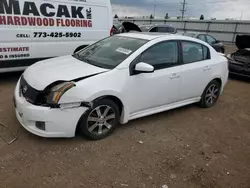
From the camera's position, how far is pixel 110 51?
12.8 feet

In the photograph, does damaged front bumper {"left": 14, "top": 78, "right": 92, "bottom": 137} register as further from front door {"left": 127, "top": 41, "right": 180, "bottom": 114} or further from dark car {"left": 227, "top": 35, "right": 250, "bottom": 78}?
dark car {"left": 227, "top": 35, "right": 250, "bottom": 78}

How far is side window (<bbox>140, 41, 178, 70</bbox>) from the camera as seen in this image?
3738 millimetres

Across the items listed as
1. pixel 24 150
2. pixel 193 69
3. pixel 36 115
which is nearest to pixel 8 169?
pixel 24 150

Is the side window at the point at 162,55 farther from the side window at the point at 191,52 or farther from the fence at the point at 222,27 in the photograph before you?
the fence at the point at 222,27

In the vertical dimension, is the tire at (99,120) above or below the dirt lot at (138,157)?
above

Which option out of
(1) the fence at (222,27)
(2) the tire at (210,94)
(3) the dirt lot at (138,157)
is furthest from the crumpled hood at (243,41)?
(1) the fence at (222,27)

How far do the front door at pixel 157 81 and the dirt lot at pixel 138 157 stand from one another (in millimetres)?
426

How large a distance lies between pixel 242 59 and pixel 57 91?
6995mm

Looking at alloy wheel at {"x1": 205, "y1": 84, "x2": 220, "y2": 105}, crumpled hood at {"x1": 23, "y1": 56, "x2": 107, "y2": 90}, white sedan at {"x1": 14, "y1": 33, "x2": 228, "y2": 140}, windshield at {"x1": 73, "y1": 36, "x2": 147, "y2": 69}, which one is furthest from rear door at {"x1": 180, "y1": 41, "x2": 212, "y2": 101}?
crumpled hood at {"x1": 23, "y1": 56, "x2": 107, "y2": 90}

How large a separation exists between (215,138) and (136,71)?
5.60ft

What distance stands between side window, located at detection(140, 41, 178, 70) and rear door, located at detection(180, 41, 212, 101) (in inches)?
8.8

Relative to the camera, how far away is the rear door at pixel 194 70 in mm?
4227

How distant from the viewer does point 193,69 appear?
4320 millimetres

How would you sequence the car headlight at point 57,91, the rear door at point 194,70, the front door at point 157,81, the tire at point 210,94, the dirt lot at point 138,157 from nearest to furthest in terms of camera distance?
→ the dirt lot at point 138,157 < the car headlight at point 57,91 < the front door at point 157,81 < the rear door at point 194,70 < the tire at point 210,94
